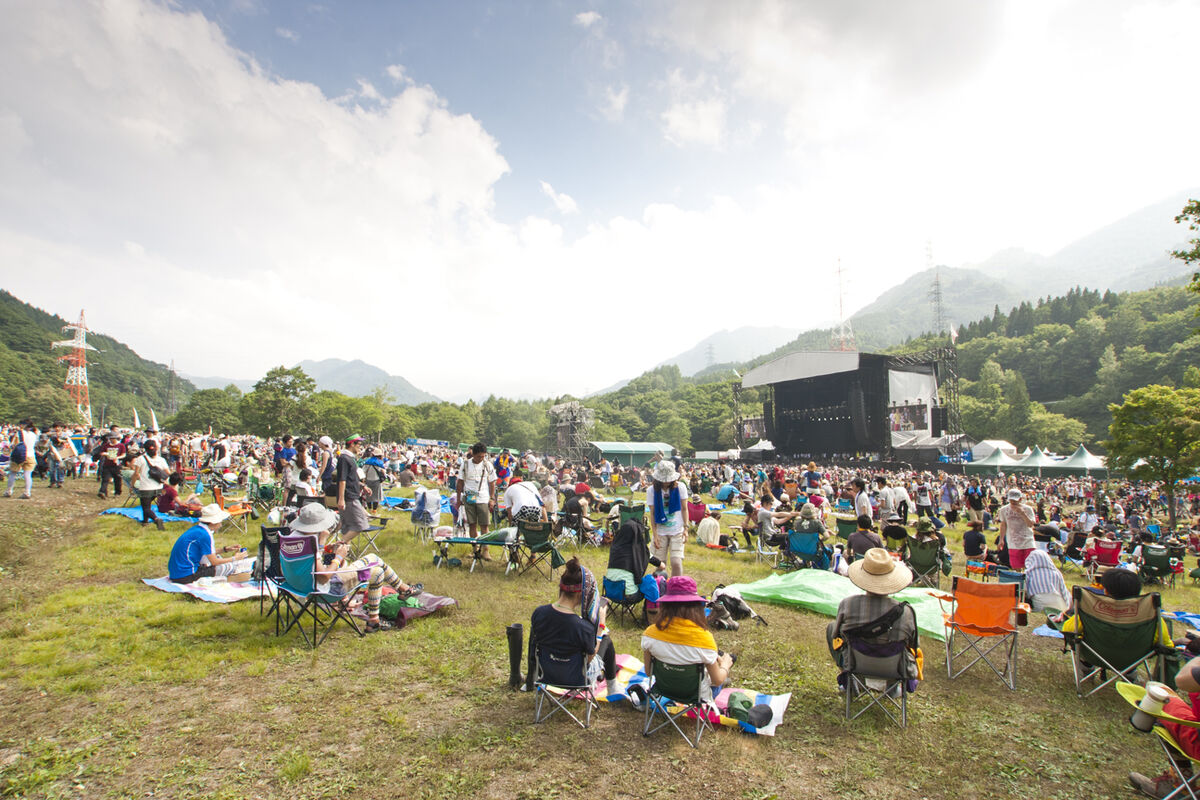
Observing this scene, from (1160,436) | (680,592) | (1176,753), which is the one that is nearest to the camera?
(1176,753)

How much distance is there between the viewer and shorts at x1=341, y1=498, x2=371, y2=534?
21.9 ft

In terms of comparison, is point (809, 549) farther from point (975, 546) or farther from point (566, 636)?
point (566, 636)

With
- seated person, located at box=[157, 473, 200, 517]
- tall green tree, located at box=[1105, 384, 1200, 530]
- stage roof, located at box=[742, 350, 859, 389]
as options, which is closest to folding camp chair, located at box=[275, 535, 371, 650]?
seated person, located at box=[157, 473, 200, 517]

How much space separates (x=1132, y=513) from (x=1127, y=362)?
6072cm

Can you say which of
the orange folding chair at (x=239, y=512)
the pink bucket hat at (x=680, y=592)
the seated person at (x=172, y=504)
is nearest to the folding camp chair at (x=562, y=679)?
the pink bucket hat at (x=680, y=592)

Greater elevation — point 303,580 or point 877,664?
point 303,580

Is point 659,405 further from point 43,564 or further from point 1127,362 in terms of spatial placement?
point 43,564

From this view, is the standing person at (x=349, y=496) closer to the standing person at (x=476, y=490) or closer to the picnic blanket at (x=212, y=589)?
the picnic blanket at (x=212, y=589)

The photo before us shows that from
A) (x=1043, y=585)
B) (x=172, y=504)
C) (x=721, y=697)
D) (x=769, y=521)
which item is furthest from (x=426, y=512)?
(x=1043, y=585)

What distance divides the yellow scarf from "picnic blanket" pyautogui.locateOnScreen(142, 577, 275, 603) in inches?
185

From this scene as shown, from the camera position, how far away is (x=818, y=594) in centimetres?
675

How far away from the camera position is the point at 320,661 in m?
4.57

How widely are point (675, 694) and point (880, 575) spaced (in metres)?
1.76

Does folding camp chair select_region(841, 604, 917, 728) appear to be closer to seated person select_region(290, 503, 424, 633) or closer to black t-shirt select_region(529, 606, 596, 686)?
black t-shirt select_region(529, 606, 596, 686)
